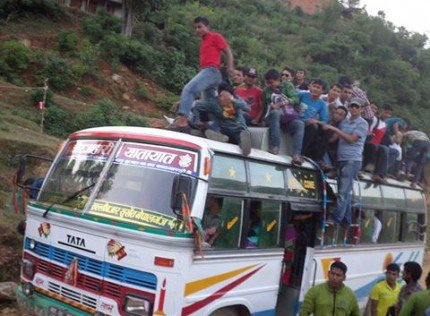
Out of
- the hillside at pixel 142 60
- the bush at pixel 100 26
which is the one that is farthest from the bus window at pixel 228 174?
the bush at pixel 100 26

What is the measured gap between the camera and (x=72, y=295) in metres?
5.07

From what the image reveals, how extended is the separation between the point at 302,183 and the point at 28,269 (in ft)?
11.2

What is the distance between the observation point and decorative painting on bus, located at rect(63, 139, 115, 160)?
545 centimetres

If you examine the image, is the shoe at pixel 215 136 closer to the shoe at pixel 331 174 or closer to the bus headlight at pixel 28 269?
the shoe at pixel 331 174

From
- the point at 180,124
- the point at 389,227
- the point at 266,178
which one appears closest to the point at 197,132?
the point at 180,124

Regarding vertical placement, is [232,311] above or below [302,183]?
below

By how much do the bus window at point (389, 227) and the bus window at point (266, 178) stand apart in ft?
11.2

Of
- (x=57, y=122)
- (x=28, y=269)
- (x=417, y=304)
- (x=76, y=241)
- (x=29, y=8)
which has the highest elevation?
(x=29, y=8)

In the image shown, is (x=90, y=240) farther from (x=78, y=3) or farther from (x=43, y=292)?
(x=78, y=3)

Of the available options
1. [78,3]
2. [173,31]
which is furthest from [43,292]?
[78,3]

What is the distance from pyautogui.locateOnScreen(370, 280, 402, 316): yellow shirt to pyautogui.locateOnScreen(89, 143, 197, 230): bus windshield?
116 inches

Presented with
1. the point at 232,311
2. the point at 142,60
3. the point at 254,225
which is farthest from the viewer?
the point at 142,60

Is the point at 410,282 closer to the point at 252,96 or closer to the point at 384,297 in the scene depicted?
the point at 384,297

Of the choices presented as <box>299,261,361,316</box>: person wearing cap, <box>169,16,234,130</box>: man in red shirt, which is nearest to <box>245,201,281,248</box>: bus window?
<box>299,261,361,316</box>: person wearing cap
